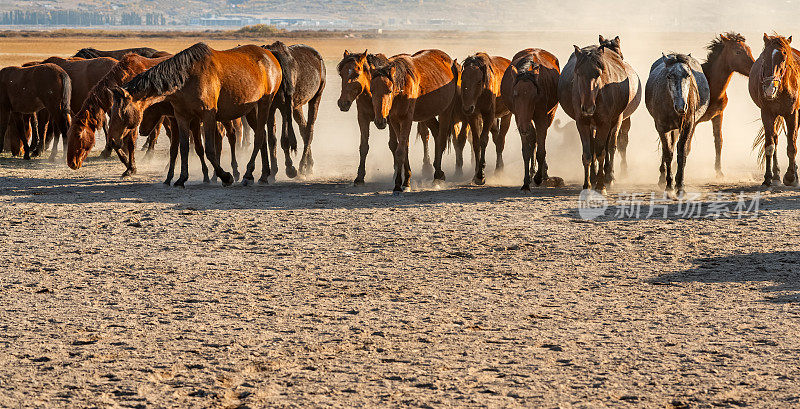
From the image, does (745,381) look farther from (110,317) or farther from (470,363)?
(110,317)

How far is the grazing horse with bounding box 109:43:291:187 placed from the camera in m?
11.7

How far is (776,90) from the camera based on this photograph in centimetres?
1167

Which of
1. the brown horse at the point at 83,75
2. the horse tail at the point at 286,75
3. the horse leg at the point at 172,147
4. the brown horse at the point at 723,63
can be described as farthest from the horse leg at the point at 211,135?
the brown horse at the point at 723,63

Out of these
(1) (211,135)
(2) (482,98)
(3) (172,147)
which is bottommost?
(3) (172,147)

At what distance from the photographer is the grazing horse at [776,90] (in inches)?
460

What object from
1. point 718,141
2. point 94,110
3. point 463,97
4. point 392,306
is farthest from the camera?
point 718,141

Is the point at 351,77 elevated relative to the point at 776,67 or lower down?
lower down

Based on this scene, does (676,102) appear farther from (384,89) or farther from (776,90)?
(384,89)

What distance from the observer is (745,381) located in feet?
17.3

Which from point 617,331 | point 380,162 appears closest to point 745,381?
point 617,331

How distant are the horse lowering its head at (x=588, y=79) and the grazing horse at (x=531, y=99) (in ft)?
2.64

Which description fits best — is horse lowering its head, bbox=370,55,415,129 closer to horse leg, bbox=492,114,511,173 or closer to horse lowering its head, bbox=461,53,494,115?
horse lowering its head, bbox=461,53,494,115

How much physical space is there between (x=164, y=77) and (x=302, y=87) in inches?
111

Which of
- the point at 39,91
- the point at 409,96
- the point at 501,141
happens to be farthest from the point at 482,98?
the point at 39,91
